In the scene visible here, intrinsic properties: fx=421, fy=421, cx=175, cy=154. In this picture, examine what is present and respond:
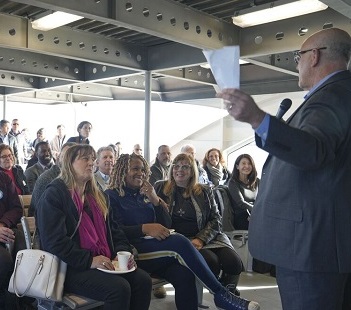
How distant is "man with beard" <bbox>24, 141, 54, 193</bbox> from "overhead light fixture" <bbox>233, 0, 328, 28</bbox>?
2.98 metres

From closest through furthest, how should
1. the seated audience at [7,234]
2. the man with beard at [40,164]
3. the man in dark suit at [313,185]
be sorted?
the man in dark suit at [313,185]
the seated audience at [7,234]
the man with beard at [40,164]

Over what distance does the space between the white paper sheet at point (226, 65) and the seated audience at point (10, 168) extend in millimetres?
3507

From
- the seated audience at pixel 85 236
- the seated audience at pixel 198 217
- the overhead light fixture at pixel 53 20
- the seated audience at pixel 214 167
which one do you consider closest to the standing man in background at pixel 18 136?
the seated audience at pixel 214 167

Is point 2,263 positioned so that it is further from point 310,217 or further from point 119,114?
point 119,114

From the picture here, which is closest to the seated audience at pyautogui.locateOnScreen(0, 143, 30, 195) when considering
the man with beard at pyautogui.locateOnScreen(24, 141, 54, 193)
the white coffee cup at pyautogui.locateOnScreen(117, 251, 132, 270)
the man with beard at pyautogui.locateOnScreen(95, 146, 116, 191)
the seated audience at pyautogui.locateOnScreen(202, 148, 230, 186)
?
the man with beard at pyautogui.locateOnScreen(24, 141, 54, 193)

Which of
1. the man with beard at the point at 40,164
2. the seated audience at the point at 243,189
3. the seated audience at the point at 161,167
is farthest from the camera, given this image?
the seated audience at the point at 161,167

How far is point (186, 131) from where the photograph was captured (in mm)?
11688

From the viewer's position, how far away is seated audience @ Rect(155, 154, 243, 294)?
3703mm

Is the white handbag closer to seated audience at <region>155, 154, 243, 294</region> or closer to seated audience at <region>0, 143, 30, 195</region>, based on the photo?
seated audience at <region>155, 154, 243, 294</region>

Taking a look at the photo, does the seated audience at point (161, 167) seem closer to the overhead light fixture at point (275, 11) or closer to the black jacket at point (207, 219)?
the black jacket at point (207, 219)

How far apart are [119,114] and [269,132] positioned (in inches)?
459

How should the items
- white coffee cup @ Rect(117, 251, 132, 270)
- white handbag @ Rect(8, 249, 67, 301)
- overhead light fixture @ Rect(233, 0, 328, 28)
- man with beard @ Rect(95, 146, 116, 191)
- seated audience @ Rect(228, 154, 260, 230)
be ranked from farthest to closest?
seated audience @ Rect(228, 154, 260, 230)
man with beard @ Rect(95, 146, 116, 191)
overhead light fixture @ Rect(233, 0, 328, 28)
white coffee cup @ Rect(117, 251, 132, 270)
white handbag @ Rect(8, 249, 67, 301)

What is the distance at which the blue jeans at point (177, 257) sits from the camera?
10.6ft

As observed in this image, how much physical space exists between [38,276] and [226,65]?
1.83 metres
